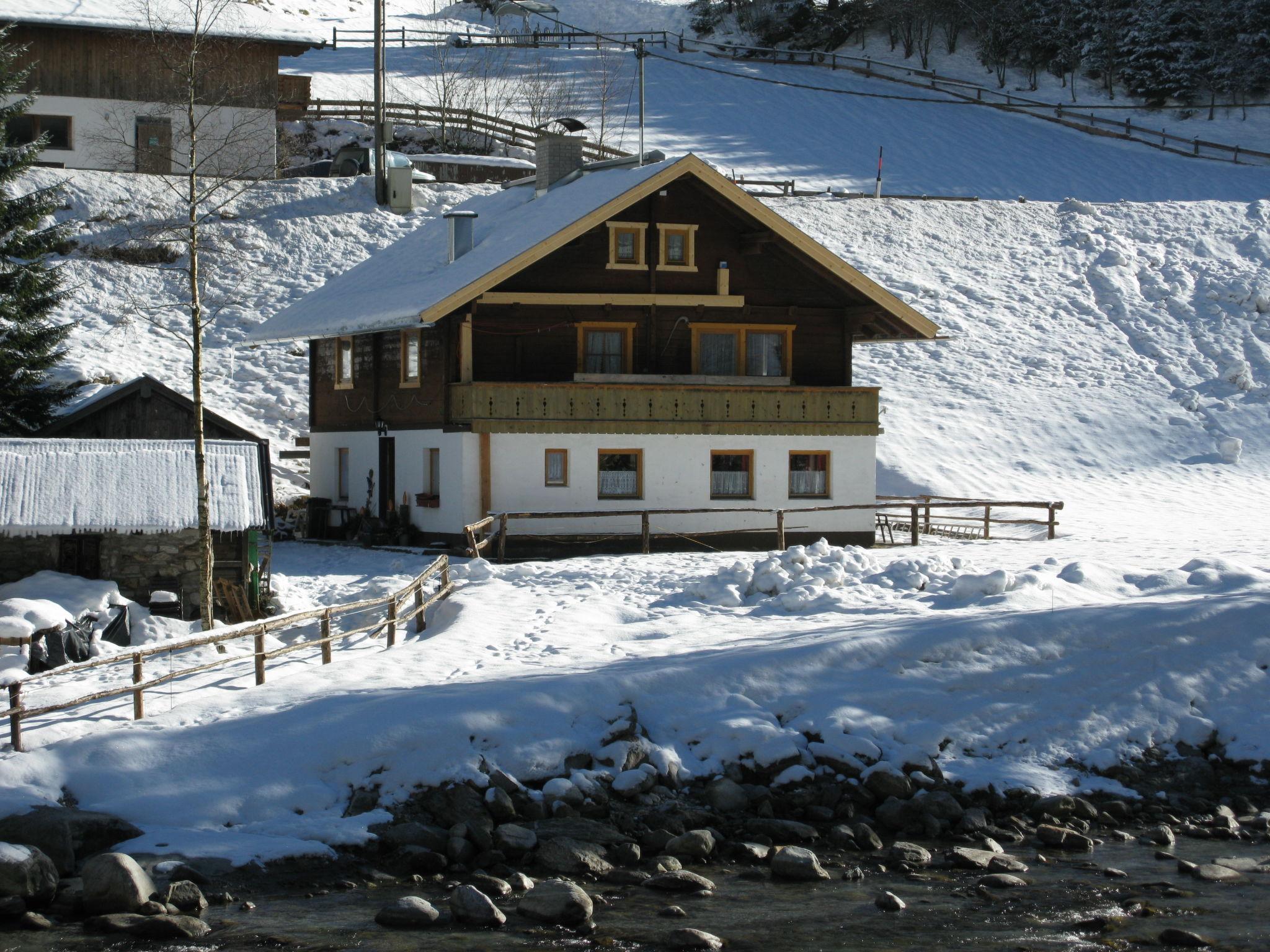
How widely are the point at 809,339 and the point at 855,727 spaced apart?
1863 cm

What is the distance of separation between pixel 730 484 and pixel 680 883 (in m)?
20.0

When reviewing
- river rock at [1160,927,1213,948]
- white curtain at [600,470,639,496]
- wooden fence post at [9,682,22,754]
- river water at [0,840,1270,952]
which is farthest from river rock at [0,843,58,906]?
white curtain at [600,470,639,496]

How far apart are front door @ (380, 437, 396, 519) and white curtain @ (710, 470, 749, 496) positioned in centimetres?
732

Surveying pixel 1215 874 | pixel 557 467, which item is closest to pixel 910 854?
pixel 1215 874

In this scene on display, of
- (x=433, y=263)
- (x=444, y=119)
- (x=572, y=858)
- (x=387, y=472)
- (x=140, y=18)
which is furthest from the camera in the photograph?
(x=444, y=119)

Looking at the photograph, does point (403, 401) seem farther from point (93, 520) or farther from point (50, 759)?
point (50, 759)

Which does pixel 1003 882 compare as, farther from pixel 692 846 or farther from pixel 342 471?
pixel 342 471

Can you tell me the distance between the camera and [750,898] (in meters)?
13.2

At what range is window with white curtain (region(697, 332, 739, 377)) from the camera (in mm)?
33875

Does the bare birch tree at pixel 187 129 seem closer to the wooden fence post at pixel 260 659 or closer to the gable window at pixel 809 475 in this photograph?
the gable window at pixel 809 475

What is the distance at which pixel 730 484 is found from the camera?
33062 mm

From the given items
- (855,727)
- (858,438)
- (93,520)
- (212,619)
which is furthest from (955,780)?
(858,438)

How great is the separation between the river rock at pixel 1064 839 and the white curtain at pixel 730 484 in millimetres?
18344

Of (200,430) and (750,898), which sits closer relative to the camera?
(750,898)
